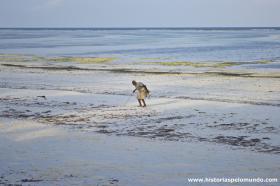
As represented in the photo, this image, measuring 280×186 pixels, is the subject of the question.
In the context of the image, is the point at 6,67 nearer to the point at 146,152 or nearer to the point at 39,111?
the point at 39,111

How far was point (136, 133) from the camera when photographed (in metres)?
13.0

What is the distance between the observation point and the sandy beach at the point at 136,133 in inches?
373

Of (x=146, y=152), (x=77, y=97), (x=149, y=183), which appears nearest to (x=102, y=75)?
(x=77, y=97)

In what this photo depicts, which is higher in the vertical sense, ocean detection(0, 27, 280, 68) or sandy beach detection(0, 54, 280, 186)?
ocean detection(0, 27, 280, 68)

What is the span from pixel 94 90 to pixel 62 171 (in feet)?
42.0

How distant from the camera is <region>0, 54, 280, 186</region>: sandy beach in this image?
947 cm

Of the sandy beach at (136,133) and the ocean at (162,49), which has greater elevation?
the ocean at (162,49)

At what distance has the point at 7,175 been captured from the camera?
30.4ft

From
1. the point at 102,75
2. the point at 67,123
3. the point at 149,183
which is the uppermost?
the point at 102,75

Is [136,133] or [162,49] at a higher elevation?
[162,49]

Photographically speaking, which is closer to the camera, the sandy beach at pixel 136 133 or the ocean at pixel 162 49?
the sandy beach at pixel 136 133

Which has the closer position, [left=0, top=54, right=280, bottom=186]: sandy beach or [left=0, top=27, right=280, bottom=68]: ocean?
[left=0, top=54, right=280, bottom=186]: sandy beach

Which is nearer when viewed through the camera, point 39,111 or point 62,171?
point 62,171

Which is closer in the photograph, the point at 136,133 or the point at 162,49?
the point at 136,133
